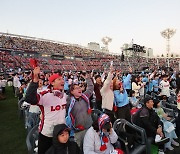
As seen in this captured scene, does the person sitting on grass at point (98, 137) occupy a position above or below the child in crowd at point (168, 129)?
above

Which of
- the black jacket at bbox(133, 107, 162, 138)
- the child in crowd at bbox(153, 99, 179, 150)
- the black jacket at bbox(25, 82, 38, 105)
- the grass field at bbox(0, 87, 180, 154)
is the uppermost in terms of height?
the black jacket at bbox(25, 82, 38, 105)

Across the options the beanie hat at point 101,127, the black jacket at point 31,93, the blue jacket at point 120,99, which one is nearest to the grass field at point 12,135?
the blue jacket at point 120,99

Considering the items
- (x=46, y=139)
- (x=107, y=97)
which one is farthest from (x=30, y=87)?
(x=107, y=97)

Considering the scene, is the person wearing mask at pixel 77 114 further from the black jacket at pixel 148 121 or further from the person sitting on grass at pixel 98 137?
the black jacket at pixel 148 121

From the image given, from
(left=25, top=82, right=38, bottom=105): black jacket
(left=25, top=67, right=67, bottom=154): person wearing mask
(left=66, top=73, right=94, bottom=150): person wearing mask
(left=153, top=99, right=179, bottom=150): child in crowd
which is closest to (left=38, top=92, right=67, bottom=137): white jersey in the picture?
(left=25, top=67, right=67, bottom=154): person wearing mask

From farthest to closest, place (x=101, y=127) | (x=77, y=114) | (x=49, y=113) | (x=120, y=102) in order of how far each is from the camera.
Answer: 1. (x=120, y=102)
2. (x=77, y=114)
3. (x=101, y=127)
4. (x=49, y=113)

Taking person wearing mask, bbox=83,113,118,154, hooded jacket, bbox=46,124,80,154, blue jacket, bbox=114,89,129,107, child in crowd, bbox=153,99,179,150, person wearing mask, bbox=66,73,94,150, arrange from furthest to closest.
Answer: blue jacket, bbox=114,89,129,107 < child in crowd, bbox=153,99,179,150 < person wearing mask, bbox=66,73,94,150 < person wearing mask, bbox=83,113,118,154 < hooded jacket, bbox=46,124,80,154


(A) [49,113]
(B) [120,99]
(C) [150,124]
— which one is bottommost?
(C) [150,124]

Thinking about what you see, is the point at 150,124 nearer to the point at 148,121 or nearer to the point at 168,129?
the point at 148,121

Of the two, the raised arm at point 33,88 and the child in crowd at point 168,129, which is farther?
the child in crowd at point 168,129

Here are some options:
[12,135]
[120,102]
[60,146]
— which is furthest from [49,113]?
[12,135]

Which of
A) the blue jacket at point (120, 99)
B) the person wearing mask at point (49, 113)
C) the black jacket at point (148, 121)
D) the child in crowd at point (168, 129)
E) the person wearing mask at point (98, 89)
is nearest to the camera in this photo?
the person wearing mask at point (49, 113)

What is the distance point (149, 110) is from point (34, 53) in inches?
1452

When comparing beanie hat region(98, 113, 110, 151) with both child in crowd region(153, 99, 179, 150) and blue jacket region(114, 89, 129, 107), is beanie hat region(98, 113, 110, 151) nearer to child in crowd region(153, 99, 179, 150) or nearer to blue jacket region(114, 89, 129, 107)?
blue jacket region(114, 89, 129, 107)
